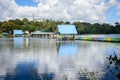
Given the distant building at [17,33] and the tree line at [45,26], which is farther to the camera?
the tree line at [45,26]

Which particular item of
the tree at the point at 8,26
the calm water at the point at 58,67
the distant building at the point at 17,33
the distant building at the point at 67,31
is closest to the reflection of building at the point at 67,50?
the calm water at the point at 58,67

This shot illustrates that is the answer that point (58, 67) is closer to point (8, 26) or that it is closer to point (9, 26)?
point (9, 26)

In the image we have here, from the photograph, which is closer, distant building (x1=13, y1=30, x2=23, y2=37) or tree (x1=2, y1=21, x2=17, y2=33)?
distant building (x1=13, y1=30, x2=23, y2=37)

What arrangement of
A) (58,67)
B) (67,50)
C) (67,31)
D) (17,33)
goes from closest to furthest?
(58,67) → (67,50) → (67,31) → (17,33)

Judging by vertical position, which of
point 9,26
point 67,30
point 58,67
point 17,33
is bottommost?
point 17,33

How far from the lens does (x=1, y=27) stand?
10538 cm

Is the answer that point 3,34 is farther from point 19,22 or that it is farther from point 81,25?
point 81,25

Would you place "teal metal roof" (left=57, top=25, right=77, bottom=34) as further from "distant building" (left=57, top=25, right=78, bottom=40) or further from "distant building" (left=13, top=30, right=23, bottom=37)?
"distant building" (left=13, top=30, right=23, bottom=37)

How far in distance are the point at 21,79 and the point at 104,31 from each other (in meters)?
87.4

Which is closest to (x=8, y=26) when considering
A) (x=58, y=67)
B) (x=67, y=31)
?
(x=67, y=31)

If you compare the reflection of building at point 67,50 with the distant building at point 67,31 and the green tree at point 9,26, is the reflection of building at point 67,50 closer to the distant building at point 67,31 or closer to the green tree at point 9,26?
the distant building at point 67,31

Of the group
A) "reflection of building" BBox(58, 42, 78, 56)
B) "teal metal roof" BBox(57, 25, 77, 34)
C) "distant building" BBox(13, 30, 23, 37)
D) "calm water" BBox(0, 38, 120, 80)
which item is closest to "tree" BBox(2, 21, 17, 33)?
"distant building" BBox(13, 30, 23, 37)

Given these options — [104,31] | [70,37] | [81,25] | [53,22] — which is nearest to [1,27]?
[53,22]

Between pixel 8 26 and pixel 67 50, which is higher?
pixel 8 26
